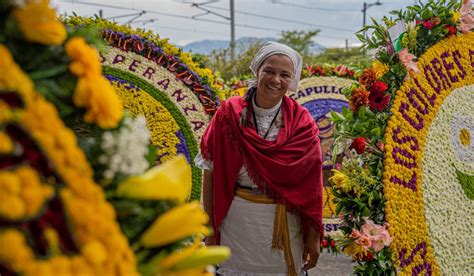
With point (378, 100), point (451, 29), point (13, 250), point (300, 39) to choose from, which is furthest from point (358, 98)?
point (300, 39)

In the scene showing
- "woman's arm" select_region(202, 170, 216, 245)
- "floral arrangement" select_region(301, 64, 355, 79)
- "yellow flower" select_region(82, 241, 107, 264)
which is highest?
"floral arrangement" select_region(301, 64, 355, 79)

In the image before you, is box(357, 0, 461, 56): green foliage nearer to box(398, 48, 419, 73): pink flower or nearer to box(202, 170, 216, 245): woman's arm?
box(398, 48, 419, 73): pink flower

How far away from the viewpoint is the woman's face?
10.4ft

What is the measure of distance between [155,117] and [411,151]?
6.83 ft

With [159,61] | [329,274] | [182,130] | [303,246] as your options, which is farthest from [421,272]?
[329,274]

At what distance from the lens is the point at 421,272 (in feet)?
10.5

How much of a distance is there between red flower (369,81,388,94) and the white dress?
1.74 ft

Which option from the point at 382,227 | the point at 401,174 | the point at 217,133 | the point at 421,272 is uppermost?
the point at 217,133

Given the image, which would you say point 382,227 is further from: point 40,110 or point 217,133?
point 40,110

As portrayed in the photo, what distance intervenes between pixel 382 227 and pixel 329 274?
3435 millimetres

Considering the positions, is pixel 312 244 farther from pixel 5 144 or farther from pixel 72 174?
pixel 5 144

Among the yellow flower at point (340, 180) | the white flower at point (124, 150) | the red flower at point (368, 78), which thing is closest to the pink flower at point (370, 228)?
the yellow flower at point (340, 180)

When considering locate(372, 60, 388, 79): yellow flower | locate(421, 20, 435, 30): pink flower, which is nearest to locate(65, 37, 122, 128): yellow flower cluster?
locate(372, 60, 388, 79): yellow flower

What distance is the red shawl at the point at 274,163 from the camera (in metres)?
3.11
